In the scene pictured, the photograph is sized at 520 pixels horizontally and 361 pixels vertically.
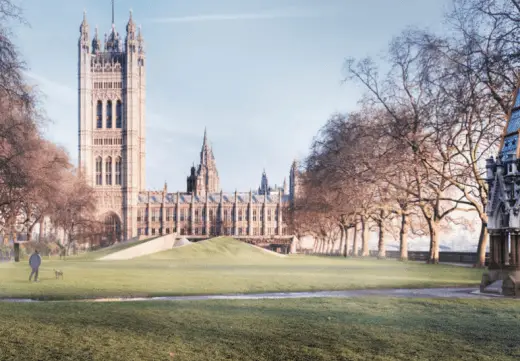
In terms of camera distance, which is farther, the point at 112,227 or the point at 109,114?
the point at 109,114

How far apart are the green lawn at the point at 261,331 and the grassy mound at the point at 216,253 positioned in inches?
1557

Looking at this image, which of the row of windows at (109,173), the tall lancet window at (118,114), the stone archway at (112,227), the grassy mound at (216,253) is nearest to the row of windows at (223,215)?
the stone archway at (112,227)

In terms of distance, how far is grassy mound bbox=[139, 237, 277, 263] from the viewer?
5741 cm

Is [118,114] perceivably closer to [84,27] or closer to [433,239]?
[84,27]

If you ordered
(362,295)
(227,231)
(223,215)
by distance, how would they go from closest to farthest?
(362,295), (227,231), (223,215)

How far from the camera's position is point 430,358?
9883 millimetres

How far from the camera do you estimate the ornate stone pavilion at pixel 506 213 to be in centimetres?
1884

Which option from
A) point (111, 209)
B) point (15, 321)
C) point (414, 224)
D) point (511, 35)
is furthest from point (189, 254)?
point (111, 209)

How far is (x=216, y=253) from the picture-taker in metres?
60.8

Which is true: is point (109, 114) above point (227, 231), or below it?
above

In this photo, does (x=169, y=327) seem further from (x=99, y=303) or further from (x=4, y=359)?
(x=99, y=303)

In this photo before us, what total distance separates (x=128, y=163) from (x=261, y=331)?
478 ft

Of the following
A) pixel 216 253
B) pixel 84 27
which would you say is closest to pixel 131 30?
pixel 84 27

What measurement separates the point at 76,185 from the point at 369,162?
1574 inches
